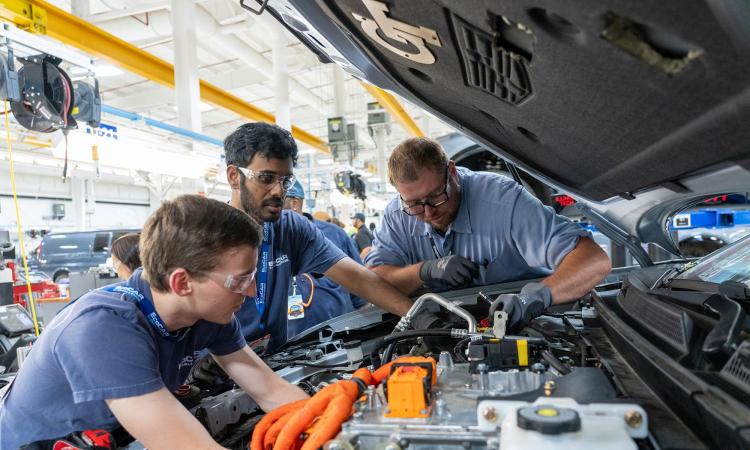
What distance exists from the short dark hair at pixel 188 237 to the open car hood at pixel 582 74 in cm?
52

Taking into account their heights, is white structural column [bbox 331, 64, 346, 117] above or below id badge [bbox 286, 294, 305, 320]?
above

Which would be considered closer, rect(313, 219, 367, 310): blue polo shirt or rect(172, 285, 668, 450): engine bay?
rect(172, 285, 668, 450): engine bay

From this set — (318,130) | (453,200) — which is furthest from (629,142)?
→ (318,130)

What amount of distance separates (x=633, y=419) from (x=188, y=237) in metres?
1.05

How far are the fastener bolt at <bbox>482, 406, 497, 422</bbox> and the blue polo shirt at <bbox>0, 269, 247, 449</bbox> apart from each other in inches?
30.5

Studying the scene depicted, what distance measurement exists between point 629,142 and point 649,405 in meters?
0.55

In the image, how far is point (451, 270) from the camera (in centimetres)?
212

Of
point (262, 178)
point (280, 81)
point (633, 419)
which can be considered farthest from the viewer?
point (280, 81)

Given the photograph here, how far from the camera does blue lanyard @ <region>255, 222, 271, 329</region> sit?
2234mm

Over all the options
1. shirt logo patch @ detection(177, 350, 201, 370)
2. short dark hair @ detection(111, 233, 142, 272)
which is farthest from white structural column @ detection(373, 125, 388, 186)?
shirt logo patch @ detection(177, 350, 201, 370)

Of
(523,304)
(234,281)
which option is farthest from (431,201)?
(234,281)

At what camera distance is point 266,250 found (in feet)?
7.54

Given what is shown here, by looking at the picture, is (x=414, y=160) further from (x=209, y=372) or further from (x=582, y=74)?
(x=582, y=74)

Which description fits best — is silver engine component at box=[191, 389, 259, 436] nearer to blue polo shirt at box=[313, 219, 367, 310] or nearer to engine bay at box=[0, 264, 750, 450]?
engine bay at box=[0, 264, 750, 450]
